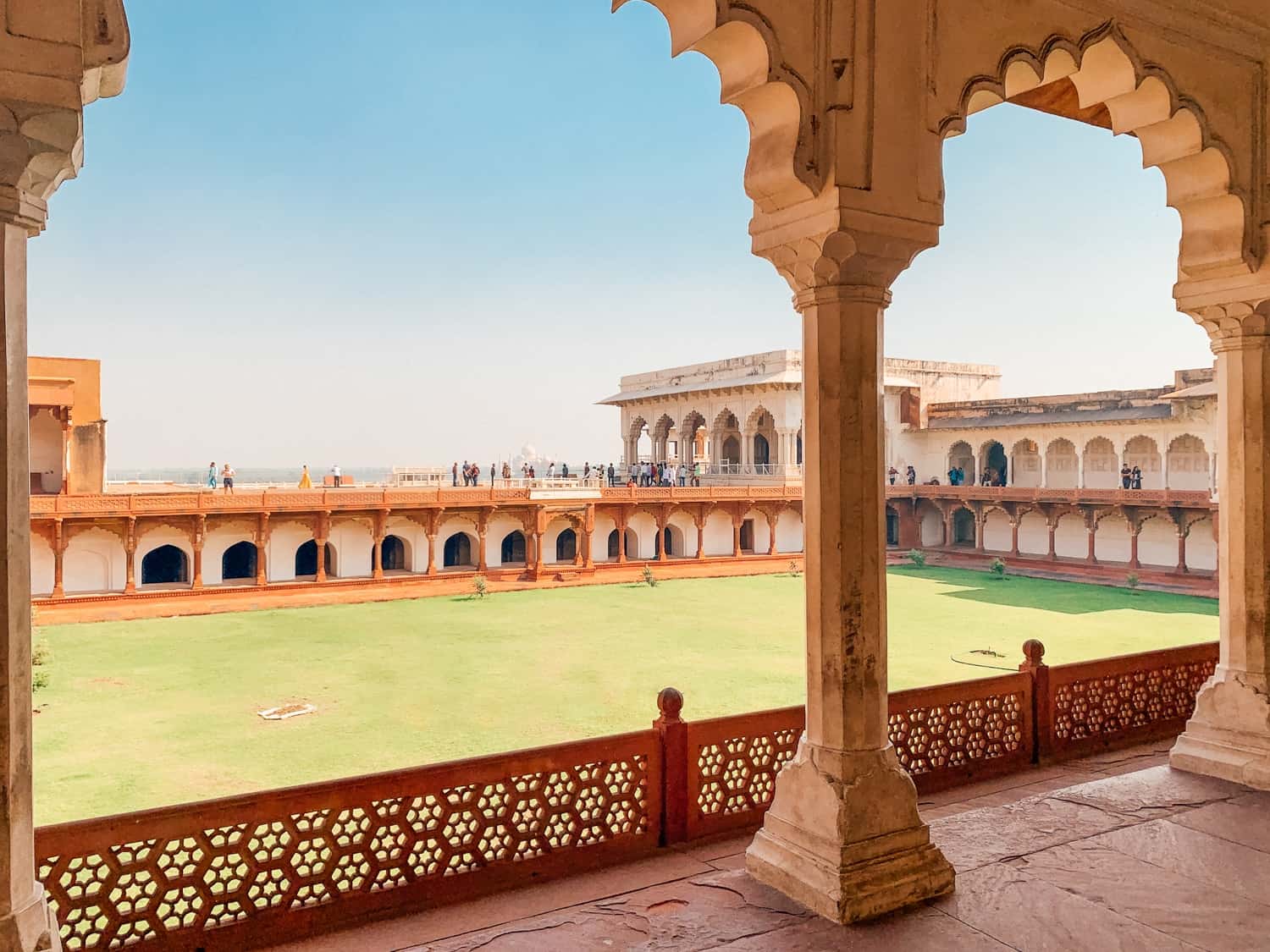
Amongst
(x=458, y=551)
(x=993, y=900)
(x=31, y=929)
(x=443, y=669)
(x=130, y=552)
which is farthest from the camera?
(x=458, y=551)

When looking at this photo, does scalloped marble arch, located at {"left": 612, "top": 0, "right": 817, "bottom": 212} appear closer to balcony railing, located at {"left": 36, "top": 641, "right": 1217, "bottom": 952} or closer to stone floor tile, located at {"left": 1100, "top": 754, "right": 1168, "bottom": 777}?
balcony railing, located at {"left": 36, "top": 641, "right": 1217, "bottom": 952}

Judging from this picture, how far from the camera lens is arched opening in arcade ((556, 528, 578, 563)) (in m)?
26.4

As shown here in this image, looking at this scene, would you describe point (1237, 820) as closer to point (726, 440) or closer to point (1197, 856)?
point (1197, 856)

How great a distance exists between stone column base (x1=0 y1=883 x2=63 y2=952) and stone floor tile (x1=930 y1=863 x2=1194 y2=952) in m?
2.22

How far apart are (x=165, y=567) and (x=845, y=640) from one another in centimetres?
2216

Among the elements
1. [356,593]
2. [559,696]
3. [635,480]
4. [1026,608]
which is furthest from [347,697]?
[635,480]

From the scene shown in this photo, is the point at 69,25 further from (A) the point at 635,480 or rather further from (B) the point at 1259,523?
(A) the point at 635,480

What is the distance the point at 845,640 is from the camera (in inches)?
117

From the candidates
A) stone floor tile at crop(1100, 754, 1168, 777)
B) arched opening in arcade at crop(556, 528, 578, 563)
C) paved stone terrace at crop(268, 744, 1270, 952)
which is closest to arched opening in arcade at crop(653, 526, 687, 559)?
arched opening in arcade at crop(556, 528, 578, 563)

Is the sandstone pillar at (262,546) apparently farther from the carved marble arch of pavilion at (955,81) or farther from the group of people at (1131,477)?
the group of people at (1131,477)

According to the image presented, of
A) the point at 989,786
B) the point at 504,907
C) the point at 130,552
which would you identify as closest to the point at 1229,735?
the point at 989,786

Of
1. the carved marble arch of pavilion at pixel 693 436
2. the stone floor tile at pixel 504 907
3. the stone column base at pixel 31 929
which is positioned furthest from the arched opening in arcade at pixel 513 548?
the stone column base at pixel 31 929

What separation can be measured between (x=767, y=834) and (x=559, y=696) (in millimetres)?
10234

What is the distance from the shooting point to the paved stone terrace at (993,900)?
262 cm
